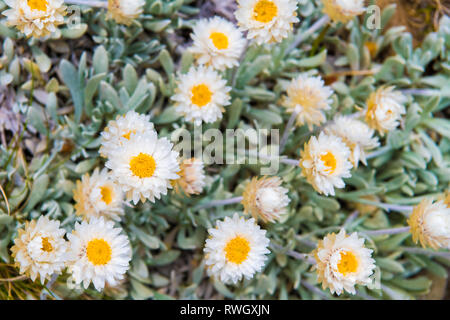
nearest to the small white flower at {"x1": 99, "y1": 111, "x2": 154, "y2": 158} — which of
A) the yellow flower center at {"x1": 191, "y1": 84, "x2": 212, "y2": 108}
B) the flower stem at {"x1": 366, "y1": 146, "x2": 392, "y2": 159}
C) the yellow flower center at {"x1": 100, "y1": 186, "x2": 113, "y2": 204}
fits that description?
the yellow flower center at {"x1": 100, "y1": 186, "x2": 113, "y2": 204}

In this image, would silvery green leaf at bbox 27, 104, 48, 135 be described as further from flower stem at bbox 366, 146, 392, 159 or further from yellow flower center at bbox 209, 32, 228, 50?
flower stem at bbox 366, 146, 392, 159

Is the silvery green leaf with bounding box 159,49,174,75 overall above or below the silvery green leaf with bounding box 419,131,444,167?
above

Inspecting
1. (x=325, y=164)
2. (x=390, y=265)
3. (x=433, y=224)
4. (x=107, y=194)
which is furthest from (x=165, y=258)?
(x=433, y=224)

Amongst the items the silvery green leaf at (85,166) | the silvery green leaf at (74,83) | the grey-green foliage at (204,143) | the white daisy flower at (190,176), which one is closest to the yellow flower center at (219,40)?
the grey-green foliage at (204,143)

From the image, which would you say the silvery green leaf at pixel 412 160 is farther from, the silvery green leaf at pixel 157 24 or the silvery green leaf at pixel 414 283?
the silvery green leaf at pixel 157 24

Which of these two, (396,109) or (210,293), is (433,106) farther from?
(210,293)
